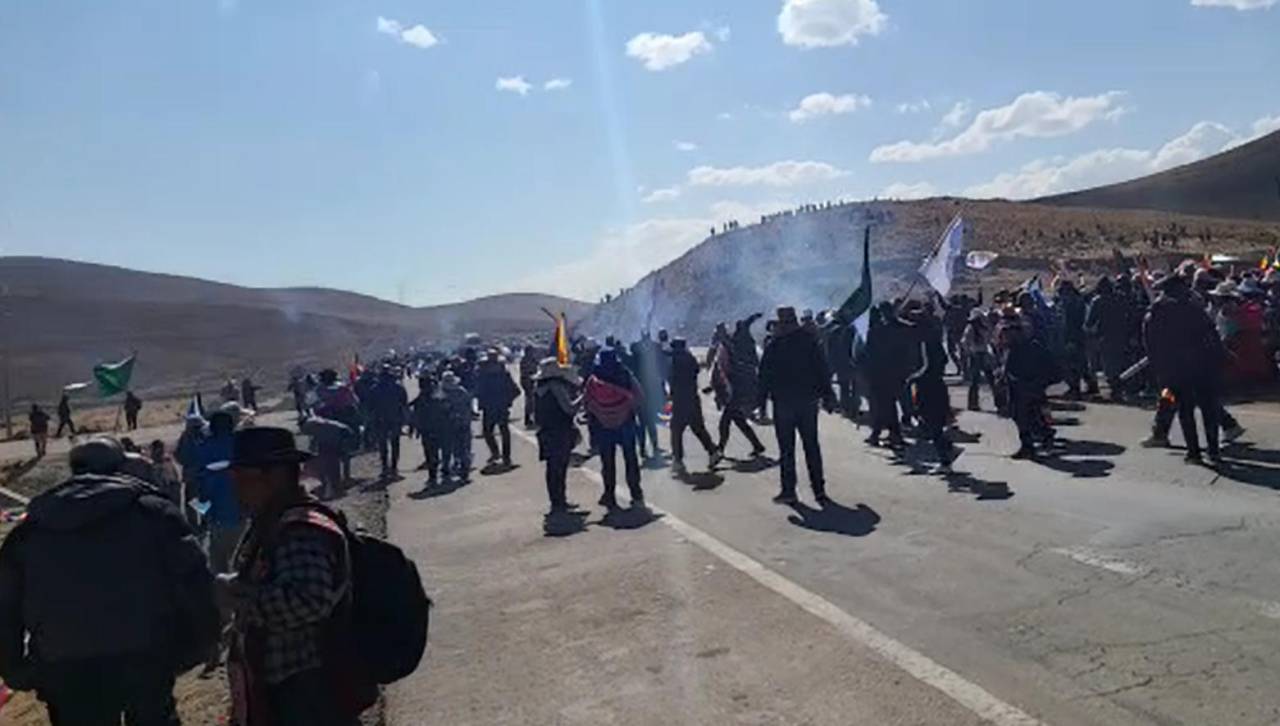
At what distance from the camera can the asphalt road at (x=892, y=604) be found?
18.6 ft

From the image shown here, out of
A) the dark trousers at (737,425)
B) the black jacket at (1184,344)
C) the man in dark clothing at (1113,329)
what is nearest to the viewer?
the black jacket at (1184,344)

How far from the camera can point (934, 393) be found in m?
13.1

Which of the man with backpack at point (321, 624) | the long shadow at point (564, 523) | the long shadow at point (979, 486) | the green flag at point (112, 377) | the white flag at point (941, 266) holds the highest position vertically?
the white flag at point (941, 266)

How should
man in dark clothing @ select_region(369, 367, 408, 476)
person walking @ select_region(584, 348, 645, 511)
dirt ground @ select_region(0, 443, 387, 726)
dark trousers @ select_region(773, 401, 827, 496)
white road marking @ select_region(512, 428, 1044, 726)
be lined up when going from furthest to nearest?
man in dark clothing @ select_region(369, 367, 408, 476)
person walking @ select_region(584, 348, 645, 511)
dark trousers @ select_region(773, 401, 827, 496)
dirt ground @ select_region(0, 443, 387, 726)
white road marking @ select_region(512, 428, 1044, 726)

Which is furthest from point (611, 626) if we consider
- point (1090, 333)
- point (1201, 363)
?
point (1090, 333)

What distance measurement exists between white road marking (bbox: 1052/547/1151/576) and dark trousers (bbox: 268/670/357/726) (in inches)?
220

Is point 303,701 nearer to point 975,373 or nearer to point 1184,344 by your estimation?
point 1184,344

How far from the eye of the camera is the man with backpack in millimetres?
3562

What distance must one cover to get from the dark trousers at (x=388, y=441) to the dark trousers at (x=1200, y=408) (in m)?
12.8

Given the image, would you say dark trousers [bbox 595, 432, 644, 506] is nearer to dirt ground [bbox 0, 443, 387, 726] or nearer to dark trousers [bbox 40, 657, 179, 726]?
dirt ground [bbox 0, 443, 387, 726]

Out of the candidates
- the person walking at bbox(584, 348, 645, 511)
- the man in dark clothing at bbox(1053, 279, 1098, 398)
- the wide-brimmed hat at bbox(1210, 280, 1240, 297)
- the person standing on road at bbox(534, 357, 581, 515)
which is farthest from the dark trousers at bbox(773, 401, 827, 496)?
the man in dark clothing at bbox(1053, 279, 1098, 398)

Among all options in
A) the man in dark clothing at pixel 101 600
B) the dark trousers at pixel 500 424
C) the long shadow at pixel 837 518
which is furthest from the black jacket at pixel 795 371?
the dark trousers at pixel 500 424

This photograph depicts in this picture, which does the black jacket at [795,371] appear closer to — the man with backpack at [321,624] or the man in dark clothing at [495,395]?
the man in dark clothing at [495,395]

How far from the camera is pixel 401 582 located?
12.1 feet
